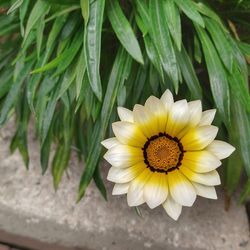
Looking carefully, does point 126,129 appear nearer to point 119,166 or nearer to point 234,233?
point 119,166

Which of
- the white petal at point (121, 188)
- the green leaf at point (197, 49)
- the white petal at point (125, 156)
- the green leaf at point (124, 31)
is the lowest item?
the white petal at point (121, 188)

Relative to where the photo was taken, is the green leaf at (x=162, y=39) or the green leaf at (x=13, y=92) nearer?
the green leaf at (x=162, y=39)

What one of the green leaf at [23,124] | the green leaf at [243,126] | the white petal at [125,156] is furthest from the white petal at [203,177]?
the green leaf at [23,124]

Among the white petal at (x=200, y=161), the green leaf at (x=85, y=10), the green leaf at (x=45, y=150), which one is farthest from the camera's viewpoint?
the green leaf at (x=45, y=150)

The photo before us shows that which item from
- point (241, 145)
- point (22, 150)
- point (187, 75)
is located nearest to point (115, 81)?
point (187, 75)

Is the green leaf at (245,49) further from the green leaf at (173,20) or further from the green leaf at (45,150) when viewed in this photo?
the green leaf at (45,150)
